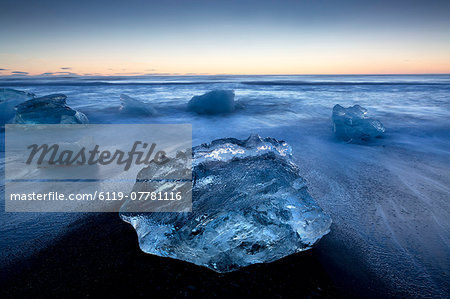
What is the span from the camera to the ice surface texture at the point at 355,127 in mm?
4840

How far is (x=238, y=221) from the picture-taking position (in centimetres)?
160

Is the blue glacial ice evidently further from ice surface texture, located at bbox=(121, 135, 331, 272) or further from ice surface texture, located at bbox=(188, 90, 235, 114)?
ice surface texture, located at bbox=(121, 135, 331, 272)

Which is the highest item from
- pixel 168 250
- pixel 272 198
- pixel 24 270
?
pixel 272 198

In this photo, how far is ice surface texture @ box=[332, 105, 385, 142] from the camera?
15.9 ft

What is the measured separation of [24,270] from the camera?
1565 mm

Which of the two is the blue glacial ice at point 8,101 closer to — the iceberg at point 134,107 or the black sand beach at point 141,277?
the iceberg at point 134,107

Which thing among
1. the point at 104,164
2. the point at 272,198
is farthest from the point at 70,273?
the point at 104,164

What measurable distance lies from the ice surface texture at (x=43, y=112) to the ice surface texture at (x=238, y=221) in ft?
17.2

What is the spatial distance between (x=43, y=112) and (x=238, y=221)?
252 inches

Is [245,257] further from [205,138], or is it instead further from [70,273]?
[205,138]

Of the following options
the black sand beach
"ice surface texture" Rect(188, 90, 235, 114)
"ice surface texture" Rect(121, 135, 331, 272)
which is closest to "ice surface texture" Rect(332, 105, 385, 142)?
"ice surface texture" Rect(121, 135, 331, 272)

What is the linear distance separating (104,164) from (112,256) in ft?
7.25

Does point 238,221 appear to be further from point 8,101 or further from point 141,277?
point 8,101

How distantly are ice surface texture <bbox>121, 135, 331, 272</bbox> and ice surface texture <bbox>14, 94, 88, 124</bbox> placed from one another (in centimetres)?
524
